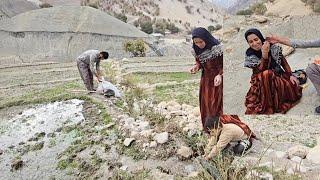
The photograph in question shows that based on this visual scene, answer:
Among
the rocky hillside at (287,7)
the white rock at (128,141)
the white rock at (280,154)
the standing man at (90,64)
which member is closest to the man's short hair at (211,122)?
the white rock at (280,154)

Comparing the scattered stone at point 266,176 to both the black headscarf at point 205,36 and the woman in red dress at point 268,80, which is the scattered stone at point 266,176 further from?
the woman in red dress at point 268,80

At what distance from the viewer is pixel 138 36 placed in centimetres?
3119

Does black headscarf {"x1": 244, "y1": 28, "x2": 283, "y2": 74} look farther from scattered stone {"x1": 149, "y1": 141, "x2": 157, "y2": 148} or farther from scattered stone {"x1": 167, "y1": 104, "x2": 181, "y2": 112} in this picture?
scattered stone {"x1": 167, "y1": 104, "x2": 181, "y2": 112}

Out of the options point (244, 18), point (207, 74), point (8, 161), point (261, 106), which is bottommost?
point (8, 161)

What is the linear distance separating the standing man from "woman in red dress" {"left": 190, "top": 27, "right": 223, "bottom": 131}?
4.59m

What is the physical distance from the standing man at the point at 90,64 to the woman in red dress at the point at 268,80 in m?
3.99

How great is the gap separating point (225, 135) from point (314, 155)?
902 millimetres

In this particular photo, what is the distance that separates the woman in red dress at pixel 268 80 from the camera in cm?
586

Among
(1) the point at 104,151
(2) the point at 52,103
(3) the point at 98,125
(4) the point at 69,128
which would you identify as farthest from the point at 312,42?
(2) the point at 52,103

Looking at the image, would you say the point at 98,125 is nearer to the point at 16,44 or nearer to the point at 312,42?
the point at 312,42

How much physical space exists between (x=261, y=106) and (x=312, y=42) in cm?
116

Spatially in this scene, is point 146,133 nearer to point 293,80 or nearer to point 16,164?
point 16,164

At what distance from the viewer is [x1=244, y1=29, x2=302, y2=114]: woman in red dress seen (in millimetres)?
5861

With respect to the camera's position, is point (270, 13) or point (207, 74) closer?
point (207, 74)
